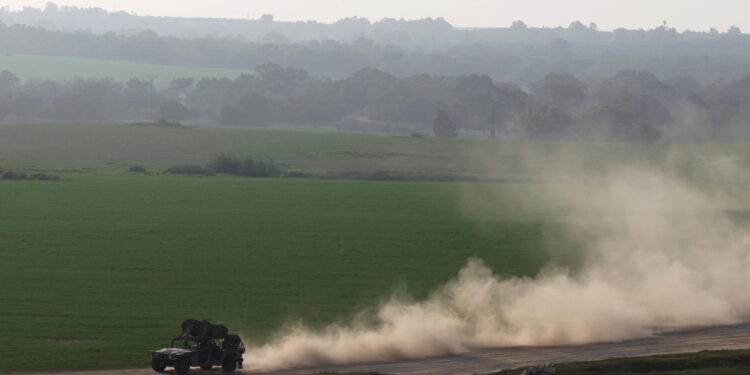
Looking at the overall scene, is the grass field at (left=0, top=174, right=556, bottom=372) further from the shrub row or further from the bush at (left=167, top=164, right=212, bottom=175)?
the bush at (left=167, top=164, right=212, bottom=175)

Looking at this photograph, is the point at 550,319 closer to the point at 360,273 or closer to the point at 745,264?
the point at 360,273

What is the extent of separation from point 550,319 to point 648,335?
3.91 meters

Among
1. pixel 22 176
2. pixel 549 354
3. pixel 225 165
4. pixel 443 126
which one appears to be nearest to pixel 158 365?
pixel 549 354

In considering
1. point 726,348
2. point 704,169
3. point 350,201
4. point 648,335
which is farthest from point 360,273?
point 704,169

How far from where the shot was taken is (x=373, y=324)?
4875 cm

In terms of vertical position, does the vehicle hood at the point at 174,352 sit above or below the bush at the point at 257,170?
below

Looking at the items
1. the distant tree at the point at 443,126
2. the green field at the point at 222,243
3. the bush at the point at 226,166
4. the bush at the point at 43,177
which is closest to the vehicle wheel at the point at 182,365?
the green field at the point at 222,243

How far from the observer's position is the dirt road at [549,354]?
134ft

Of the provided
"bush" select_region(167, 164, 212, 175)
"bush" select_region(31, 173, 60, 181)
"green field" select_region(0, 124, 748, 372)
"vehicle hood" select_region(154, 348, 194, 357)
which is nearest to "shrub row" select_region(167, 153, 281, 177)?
"bush" select_region(167, 164, 212, 175)

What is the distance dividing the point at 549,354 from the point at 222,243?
30.2 metres

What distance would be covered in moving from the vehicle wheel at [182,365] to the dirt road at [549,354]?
3.15 feet

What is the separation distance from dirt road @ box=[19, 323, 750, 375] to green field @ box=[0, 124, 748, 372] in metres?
6.02

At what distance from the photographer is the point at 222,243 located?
232 ft

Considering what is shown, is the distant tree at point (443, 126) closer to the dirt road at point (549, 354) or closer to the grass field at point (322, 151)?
the grass field at point (322, 151)
